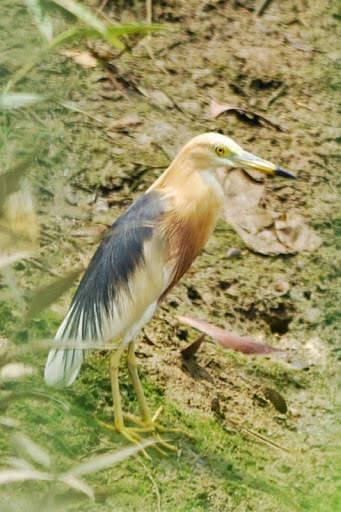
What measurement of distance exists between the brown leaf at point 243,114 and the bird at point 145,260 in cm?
134

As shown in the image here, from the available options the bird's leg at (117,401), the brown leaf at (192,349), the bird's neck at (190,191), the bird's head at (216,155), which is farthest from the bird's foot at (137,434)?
the bird's head at (216,155)

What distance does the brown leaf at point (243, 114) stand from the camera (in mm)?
4320

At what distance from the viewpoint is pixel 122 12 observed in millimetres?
4508

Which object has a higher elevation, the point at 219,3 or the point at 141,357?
the point at 219,3

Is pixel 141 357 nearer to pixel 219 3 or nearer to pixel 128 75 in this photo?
pixel 128 75

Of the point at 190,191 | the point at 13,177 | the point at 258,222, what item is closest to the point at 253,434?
the point at 190,191

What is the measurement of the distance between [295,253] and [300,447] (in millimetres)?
1098

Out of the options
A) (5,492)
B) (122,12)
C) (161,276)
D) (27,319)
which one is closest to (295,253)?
(161,276)

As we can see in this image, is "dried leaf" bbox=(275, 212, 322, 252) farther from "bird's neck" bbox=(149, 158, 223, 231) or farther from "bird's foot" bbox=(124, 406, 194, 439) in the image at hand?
"bird's foot" bbox=(124, 406, 194, 439)

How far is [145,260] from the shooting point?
288 cm

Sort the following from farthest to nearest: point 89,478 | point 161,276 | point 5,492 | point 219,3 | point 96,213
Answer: point 219,3 < point 96,213 < point 161,276 < point 89,478 < point 5,492

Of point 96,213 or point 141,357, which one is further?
point 96,213

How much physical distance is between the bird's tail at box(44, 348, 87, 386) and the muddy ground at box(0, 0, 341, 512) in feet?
0.29

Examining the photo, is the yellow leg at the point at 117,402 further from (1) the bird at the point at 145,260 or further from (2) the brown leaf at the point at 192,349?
(2) the brown leaf at the point at 192,349
